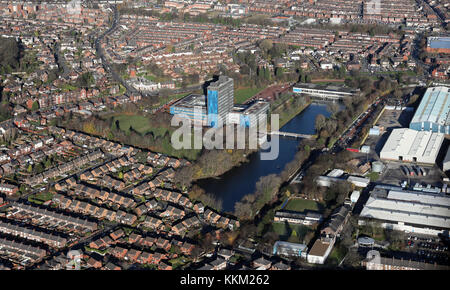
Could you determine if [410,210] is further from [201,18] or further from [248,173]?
[201,18]

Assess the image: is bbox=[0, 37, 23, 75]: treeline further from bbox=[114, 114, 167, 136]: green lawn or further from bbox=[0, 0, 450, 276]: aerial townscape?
bbox=[114, 114, 167, 136]: green lawn

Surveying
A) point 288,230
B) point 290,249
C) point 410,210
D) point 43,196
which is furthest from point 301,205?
point 43,196

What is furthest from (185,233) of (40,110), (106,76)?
(106,76)

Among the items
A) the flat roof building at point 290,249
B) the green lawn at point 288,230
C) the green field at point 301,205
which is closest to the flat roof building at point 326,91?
the green field at point 301,205

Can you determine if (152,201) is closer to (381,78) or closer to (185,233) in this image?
(185,233)

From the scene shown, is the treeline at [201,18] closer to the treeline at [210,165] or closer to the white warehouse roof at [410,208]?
the treeline at [210,165]

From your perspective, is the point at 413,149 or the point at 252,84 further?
the point at 252,84
